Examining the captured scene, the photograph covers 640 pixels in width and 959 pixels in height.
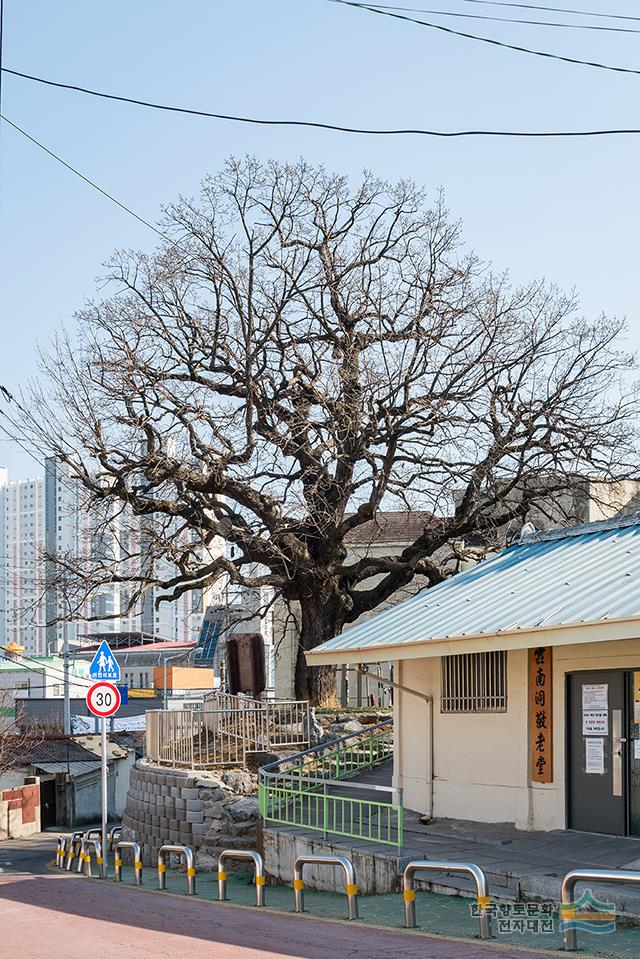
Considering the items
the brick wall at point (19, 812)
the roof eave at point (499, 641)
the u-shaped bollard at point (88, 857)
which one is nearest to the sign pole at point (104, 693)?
the u-shaped bollard at point (88, 857)

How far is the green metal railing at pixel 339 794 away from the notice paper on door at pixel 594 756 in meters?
2.73

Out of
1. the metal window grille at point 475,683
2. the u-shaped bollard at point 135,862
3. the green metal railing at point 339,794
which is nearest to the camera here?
the green metal railing at point 339,794

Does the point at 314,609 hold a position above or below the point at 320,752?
above

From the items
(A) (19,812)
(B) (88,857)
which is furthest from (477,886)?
(A) (19,812)

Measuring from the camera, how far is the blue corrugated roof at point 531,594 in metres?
14.7

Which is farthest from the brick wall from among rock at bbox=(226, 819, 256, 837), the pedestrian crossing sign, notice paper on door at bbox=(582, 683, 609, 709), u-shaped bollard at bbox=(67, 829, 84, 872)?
notice paper on door at bbox=(582, 683, 609, 709)

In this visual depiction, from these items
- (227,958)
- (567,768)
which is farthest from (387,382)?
(227,958)

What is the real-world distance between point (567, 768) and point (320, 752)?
9958mm

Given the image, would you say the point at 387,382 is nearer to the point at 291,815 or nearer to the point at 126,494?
the point at 126,494

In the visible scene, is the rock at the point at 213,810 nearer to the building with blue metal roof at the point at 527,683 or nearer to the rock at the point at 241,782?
the rock at the point at 241,782

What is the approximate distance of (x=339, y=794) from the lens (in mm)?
20797

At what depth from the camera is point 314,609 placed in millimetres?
30391

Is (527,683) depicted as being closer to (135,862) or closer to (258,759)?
(135,862)

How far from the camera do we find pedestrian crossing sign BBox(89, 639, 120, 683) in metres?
19.1
